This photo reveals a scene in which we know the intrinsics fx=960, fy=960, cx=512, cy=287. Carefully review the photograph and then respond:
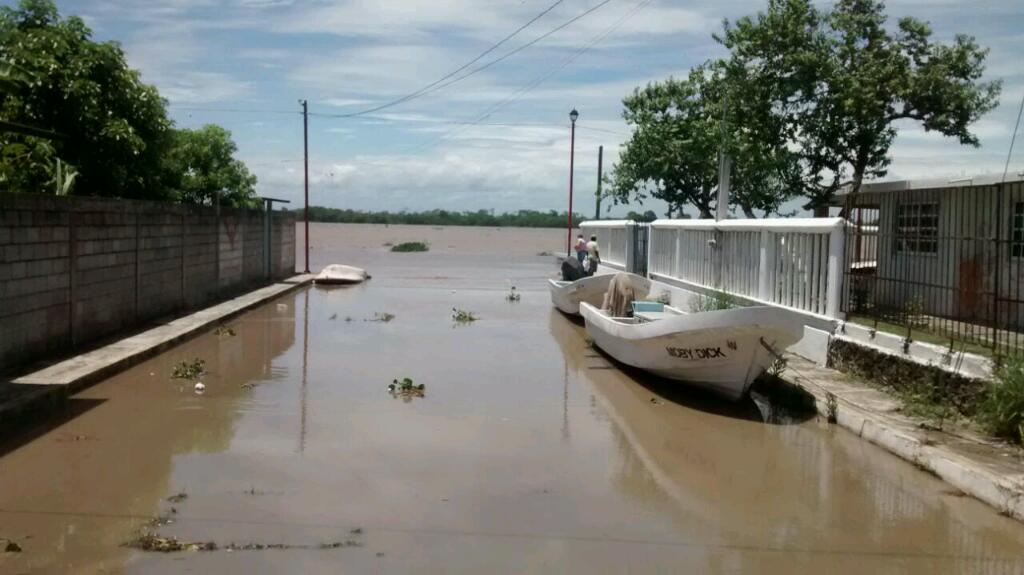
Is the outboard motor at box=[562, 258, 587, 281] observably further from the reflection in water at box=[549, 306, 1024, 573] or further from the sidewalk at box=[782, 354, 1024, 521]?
the reflection in water at box=[549, 306, 1024, 573]

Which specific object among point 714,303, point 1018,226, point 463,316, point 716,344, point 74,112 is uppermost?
point 74,112

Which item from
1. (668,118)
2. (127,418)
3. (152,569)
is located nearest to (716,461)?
Answer: (152,569)

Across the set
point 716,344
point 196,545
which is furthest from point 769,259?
point 196,545

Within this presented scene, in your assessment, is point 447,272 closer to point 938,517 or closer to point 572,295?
point 572,295

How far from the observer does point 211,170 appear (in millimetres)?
29172

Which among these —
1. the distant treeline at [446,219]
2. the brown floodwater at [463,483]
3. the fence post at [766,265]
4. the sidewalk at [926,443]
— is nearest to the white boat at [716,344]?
the brown floodwater at [463,483]

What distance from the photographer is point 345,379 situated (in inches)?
500

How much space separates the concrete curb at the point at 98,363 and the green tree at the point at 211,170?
30.1 feet

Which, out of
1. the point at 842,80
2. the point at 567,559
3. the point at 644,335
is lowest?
the point at 567,559

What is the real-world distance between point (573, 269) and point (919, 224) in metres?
9.11

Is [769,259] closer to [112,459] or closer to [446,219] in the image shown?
[112,459]

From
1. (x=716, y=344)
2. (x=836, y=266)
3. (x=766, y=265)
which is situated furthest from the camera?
(x=766, y=265)

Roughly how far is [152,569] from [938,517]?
221 inches

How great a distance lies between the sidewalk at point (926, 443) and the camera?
745 centimetres
